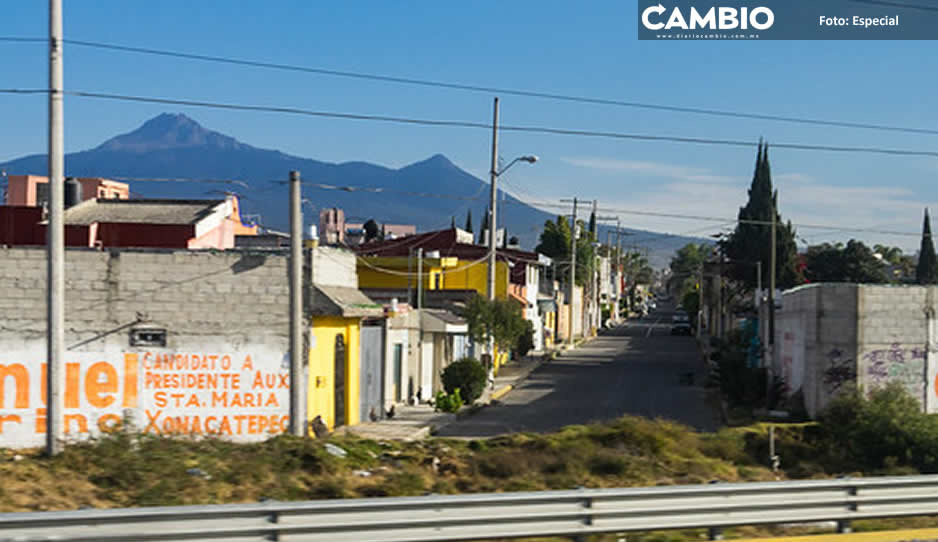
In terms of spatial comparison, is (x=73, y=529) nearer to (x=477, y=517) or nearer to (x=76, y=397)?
(x=477, y=517)

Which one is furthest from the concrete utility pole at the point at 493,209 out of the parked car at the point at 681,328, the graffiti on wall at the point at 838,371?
the parked car at the point at 681,328

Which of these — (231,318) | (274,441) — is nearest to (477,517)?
(274,441)

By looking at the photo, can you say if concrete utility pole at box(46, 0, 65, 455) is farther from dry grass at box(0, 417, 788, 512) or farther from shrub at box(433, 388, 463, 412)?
shrub at box(433, 388, 463, 412)

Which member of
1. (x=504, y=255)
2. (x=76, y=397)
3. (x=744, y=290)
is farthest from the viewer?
(x=744, y=290)

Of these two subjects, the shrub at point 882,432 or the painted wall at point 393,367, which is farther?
the painted wall at point 393,367

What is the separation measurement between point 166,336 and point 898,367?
19.0m

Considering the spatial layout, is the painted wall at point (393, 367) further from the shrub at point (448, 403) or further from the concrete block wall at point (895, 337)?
the concrete block wall at point (895, 337)

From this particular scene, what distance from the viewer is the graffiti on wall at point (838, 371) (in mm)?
29406

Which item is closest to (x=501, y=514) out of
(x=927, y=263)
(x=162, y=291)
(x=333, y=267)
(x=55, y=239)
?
(x=55, y=239)

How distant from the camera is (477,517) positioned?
40.3 ft

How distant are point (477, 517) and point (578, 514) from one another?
46.7 inches

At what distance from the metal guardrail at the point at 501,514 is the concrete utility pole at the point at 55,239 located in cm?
831

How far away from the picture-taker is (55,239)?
1905 cm

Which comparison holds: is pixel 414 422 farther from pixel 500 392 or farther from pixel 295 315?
pixel 295 315
